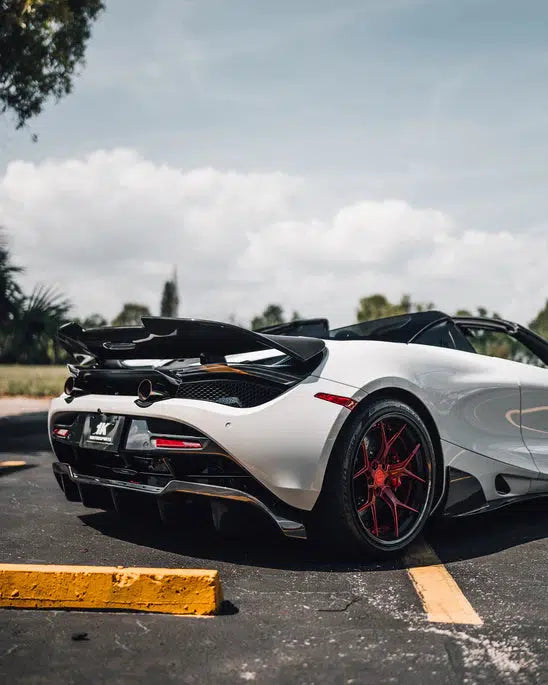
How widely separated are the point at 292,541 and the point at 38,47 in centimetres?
1226

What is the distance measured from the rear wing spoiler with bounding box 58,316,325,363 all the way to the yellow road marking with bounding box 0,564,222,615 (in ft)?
3.72

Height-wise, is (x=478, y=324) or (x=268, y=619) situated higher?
(x=478, y=324)

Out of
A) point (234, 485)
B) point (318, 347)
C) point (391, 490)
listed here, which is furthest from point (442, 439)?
point (234, 485)

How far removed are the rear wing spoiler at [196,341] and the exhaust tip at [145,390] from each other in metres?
0.22

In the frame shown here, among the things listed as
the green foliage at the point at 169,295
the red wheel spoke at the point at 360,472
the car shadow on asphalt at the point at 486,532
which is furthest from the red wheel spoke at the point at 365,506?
the green foliage at the point at 169,295

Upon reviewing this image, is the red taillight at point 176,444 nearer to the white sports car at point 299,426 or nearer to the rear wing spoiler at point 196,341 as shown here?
the white sports car at point 299,426

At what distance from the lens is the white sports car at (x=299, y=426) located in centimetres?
366

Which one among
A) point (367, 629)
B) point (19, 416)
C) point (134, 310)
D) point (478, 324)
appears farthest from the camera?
point (134, 310)

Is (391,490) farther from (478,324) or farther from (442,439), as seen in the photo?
(478,324)

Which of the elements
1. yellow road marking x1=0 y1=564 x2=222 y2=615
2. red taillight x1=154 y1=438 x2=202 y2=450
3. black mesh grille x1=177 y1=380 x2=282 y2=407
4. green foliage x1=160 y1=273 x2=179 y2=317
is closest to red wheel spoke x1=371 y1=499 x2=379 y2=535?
black mesh grille x1=177 y1=380 x2=282 y2=407

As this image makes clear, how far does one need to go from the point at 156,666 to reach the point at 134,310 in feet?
446

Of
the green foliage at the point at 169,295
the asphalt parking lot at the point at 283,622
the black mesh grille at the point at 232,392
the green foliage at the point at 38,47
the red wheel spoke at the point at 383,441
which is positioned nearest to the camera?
the asphalt parking lot at the point at 283,622

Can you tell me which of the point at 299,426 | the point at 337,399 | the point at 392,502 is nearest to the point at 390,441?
the point at 392,502

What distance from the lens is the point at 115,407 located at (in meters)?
4.01
